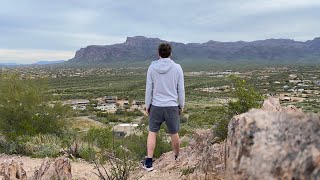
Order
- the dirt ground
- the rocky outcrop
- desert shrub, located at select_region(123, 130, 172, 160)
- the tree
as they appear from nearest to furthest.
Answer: the rocky outcrop, the dirt ground, desert shrub, located at select_region(123, 130, 172, 160), the tree

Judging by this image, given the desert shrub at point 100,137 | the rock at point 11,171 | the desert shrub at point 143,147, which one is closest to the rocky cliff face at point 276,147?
the rock at point 11,171

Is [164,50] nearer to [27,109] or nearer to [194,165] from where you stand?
[194,165]

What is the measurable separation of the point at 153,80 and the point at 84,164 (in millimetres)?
3702

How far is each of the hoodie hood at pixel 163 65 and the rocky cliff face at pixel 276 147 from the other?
332 cm

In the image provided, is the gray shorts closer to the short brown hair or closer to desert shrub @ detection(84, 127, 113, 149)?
the short brown hair

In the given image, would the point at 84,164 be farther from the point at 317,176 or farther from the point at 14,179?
the point at 317,176

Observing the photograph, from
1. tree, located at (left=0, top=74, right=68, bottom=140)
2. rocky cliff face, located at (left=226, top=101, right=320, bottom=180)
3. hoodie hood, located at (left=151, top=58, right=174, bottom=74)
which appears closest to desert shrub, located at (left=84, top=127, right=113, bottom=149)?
tree, located at (left=0, top=74, right=68, bottom=140)

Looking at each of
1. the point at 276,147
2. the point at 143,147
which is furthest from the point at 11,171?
the point at 143,147

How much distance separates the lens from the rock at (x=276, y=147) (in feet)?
8.86

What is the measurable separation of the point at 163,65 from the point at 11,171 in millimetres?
2666

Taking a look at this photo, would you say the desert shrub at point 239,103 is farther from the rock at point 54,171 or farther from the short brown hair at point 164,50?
the rock at point 54,171

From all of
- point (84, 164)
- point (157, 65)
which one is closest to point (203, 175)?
point (157, 65)

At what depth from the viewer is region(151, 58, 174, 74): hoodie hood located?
6.47 m

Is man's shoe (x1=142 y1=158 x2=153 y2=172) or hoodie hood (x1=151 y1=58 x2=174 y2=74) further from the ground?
hoodie hood (x1=151 y1=58 x2=174 y2=74)
